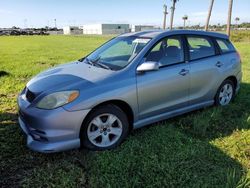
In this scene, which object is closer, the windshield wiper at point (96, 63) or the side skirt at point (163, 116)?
the side skirt at point (163, 116)

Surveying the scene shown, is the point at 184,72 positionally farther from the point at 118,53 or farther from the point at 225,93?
the point at 225,93

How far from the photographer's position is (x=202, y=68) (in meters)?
5.08

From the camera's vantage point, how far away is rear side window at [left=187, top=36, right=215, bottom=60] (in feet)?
16.7

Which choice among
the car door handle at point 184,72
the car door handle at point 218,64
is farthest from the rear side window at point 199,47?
the car door handle at point 184,72

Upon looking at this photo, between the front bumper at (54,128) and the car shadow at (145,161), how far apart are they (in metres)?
0.23

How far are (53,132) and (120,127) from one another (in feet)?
3.14

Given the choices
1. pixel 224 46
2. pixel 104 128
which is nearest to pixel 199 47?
pixel 224 46

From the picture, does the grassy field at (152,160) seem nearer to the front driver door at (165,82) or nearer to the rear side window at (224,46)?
the front driver door at (165,82)

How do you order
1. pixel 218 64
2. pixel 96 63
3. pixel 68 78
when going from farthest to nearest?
pixel 218 64 < pixel 96 63 < pixel 68 78

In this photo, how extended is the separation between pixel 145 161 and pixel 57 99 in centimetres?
137

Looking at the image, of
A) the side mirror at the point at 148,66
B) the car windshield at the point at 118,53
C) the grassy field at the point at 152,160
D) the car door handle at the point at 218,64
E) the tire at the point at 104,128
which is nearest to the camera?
the grassy field at the point at 152,160

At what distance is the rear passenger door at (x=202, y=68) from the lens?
197 inches

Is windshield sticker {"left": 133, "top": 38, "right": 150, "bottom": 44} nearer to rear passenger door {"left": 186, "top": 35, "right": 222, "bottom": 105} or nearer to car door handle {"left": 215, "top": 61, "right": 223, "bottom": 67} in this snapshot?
rear passenger door {"left": 186, "top": 35, "right": 222, "bottom": 105}

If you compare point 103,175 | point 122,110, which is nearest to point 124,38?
point 122,110
